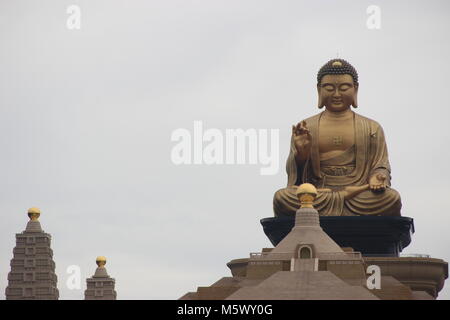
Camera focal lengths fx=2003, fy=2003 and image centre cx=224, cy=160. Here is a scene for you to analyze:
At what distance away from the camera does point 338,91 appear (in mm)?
65500

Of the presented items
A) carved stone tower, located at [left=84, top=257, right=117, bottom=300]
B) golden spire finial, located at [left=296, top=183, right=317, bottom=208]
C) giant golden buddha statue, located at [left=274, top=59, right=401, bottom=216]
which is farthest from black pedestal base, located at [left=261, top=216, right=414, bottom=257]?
carved stone tower, located at [left=84, top=257, right=117, bottom=300]

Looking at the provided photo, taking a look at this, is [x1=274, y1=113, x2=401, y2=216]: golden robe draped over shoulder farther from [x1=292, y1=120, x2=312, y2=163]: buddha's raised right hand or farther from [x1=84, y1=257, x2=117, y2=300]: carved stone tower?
[x1=84, y1=257, x2=117, y2=300]: carved stone tower

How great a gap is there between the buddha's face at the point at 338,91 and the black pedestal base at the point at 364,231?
454cm

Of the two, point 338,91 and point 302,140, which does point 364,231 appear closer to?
point 302,140

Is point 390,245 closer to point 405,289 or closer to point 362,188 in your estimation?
point 362,188

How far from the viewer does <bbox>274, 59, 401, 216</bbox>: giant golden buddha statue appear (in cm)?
6338

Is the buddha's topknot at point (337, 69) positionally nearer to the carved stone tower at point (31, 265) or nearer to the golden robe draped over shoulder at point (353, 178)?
the golden robe draped over shoulder at point (353, 178)

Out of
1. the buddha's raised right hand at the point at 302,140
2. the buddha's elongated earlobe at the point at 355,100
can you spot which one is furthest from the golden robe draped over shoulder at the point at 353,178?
the buddha's elongated earlobe at the point at 355,100

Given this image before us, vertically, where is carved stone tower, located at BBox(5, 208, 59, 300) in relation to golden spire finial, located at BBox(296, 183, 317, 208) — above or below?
below

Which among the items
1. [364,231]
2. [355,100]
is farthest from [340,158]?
[364,231]

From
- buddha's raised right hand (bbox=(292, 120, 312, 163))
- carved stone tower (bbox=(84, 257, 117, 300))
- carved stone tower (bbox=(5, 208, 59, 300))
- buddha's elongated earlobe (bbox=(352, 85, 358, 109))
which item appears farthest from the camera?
carved stone tower (bbox=(84, 257, 117, 300))
